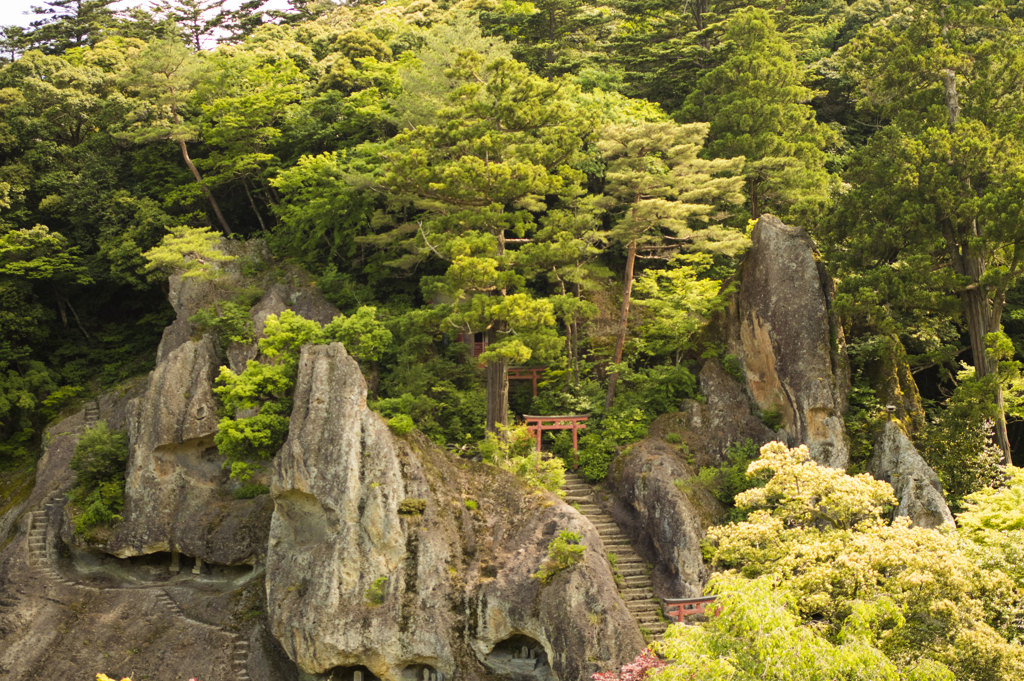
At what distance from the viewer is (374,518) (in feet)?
63.7

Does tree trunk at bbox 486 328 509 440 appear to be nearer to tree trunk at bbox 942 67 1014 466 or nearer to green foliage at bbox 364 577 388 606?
green foliage at bbox 364 577 388 606

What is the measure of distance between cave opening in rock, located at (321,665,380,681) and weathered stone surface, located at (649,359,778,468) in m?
9.98

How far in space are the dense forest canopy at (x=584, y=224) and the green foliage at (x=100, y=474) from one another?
4.21 meters

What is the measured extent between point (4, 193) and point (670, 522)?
88.0 feet

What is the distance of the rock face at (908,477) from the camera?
65.0 ft

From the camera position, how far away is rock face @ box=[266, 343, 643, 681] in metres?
18.0

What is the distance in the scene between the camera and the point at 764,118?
29562 millimetres

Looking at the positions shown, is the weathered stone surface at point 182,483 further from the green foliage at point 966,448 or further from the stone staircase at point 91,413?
the green foliage at point 966,448

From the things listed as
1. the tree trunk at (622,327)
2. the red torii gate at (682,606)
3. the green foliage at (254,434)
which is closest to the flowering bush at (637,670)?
the red torii gate at (682,606)

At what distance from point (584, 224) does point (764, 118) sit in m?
8.88

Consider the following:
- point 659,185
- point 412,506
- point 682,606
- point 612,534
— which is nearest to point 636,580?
point 612,534

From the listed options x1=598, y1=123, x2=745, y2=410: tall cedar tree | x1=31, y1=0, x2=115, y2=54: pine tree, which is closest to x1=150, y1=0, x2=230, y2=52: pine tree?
x1=31, y1=0, x2=115, y2=54: pine tree

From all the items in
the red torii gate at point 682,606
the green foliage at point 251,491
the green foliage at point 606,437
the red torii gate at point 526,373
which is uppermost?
the red torii gate at point 526,373

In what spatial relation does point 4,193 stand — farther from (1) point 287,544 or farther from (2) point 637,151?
(2) point 637,151
